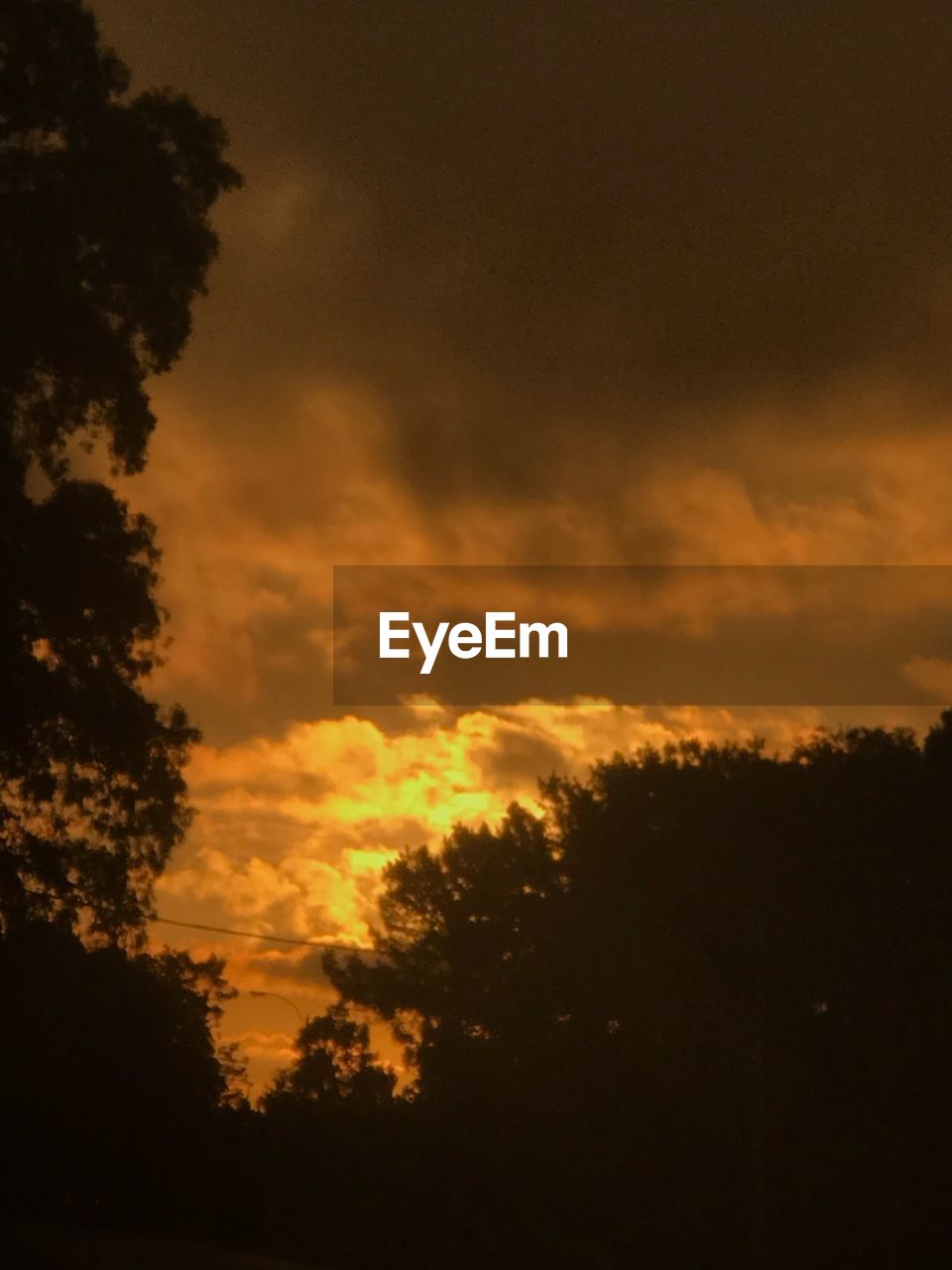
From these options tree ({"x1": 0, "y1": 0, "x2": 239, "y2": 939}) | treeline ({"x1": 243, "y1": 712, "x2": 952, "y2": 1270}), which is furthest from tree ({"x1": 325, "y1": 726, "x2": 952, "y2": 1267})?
tree ({"x1": 0, "y1": 0, "x2": 239, "y2": 939})

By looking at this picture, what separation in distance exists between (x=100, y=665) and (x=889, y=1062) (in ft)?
91.5

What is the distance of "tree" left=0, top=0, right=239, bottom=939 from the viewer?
1819 cm

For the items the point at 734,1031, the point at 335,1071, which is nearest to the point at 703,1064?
the point at 734,1031

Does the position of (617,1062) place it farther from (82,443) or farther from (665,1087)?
(82,443)

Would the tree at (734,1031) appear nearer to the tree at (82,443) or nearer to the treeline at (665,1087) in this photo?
the treeline at (665,1087)

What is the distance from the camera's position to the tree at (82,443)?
1819cm

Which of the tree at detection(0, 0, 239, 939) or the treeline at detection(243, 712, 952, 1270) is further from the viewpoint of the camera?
the treeline at detection(243, 712, 952, 1270)

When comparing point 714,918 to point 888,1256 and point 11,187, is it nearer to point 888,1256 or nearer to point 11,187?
point 888,1256

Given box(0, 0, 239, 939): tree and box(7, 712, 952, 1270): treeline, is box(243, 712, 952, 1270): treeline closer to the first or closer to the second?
box(7, 712, 952, 1270): treeline

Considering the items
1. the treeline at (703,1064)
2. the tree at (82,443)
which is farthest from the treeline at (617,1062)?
the tree at (82,443)

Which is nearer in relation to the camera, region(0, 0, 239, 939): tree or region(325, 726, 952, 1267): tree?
region(0, 0, 239, 939): tree

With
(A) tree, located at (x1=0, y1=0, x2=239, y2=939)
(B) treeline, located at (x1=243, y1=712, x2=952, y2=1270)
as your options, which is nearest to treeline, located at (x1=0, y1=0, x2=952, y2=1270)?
(B) treeline, located at (x1=243, y1=712, x2=952, y2=1270)

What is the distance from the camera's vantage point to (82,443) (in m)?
19.5

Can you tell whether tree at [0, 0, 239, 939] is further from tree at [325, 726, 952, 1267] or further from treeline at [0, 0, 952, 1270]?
tree at [325, 726, 952, 1267]
